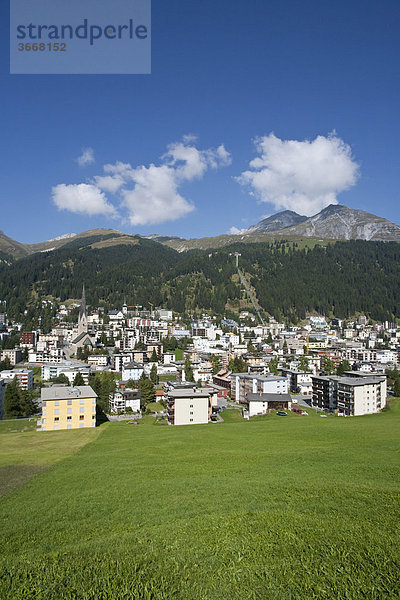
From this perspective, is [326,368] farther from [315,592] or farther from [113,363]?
[315,592]

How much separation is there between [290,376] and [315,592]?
5933 cm

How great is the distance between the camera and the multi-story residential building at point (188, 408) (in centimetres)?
3925

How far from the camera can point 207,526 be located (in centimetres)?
972

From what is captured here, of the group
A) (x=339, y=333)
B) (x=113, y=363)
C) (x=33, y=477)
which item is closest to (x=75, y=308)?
(x=113, y=363)

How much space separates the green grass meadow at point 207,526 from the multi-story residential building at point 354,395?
23902mm

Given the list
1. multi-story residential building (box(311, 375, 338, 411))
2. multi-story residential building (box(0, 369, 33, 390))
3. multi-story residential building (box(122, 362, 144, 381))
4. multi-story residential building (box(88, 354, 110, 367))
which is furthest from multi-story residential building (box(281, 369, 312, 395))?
multi-story residential building (box(88, 354, 110, 367))

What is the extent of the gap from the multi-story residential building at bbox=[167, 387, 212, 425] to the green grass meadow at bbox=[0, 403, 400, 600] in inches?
678

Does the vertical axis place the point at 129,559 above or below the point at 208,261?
below

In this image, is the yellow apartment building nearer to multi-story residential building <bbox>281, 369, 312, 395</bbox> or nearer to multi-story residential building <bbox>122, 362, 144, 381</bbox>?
multi-story residential building <bbox>122, 362, 144, 381</bbox>

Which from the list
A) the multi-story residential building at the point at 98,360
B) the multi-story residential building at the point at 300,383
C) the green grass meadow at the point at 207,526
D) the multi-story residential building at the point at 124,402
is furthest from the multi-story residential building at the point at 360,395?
the multi-story residential building at the point at 98,360

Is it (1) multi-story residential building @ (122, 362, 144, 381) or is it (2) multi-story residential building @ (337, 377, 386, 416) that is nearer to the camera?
(2) multi-story residential building @ (337, 377, 386, 416)

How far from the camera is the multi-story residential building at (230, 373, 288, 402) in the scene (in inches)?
2072

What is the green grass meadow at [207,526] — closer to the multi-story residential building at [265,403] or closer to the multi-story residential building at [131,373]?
the multi-story residential building at [265,403]

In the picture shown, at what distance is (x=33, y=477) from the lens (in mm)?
17766
